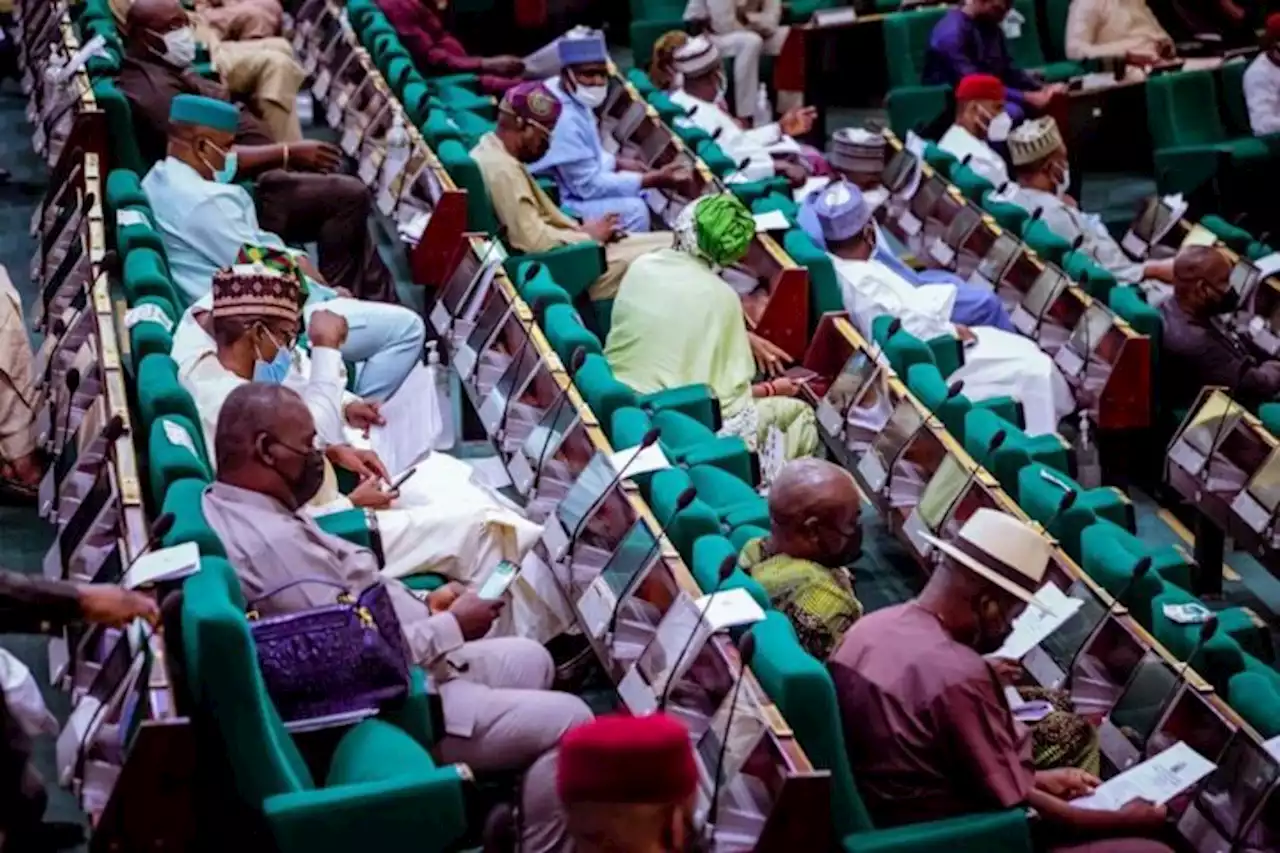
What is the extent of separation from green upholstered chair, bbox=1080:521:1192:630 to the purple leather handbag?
5.07ft

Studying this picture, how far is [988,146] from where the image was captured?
7477 millimetres

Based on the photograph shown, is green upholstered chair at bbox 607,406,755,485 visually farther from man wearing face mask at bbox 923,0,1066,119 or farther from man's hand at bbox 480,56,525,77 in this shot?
man wearing face mask at bbox 923,0,1066,119

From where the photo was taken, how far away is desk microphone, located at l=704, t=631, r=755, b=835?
338cm

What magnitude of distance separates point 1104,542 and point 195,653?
1.98 metres

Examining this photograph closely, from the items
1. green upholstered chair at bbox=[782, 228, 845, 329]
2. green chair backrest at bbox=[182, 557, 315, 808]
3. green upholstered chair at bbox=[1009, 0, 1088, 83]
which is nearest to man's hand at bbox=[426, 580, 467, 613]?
green chair backrest at bbox=[182, 557, 315, 808]

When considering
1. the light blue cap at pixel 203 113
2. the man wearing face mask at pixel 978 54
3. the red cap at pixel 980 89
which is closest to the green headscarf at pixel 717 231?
the light blue cap at pixel 203 113

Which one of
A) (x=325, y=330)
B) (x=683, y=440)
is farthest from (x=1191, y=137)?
(x=325, y=330)

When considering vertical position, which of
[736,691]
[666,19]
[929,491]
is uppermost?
[736,691]

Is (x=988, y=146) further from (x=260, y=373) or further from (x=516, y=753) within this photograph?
(x=516, y=753)

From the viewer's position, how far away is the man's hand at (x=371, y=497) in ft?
14.1

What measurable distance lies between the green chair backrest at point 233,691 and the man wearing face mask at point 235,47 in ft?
9.92

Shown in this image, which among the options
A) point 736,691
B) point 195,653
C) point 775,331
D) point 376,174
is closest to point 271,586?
point 195,653

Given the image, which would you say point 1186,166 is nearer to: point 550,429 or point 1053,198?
point 1053,198

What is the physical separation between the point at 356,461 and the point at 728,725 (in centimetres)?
126
